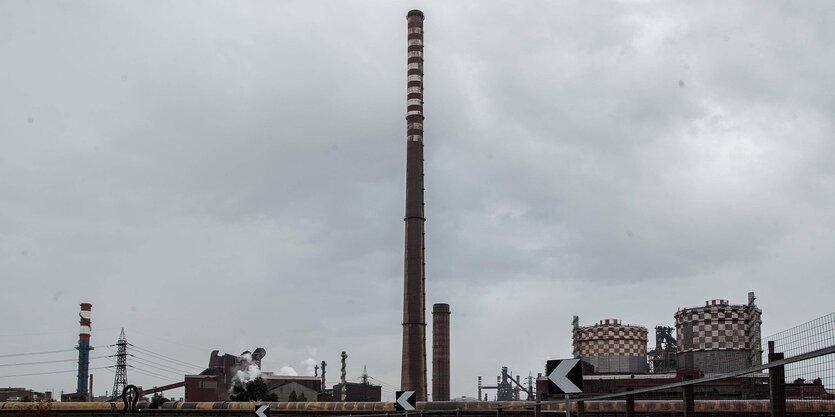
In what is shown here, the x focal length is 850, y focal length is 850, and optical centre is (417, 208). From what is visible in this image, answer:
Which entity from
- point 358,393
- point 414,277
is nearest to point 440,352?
point 414,277

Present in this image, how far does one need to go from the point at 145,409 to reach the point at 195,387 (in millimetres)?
48757

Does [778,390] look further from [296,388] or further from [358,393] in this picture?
[358,393]

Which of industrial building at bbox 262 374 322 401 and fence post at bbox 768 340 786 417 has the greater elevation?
fence post at bbox 768 340 786 417

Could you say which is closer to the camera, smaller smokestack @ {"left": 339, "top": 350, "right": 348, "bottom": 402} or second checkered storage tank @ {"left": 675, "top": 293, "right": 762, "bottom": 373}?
second checkered storage tank @ {"left": 675, "top": 293, "right": 762, "bottom": 373}

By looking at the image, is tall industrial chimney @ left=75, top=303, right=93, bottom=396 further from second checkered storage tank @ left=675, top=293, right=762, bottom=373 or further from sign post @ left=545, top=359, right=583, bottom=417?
sign post @ left=545, top=359, right=583, bottom=417

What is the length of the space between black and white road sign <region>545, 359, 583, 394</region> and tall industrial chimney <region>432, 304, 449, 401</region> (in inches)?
2414

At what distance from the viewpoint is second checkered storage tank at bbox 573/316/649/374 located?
73.8 meters

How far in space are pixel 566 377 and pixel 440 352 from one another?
2481 inches

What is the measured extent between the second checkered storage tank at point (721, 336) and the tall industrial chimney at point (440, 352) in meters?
19.1

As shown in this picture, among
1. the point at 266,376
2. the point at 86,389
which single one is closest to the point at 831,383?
the point at 266,376

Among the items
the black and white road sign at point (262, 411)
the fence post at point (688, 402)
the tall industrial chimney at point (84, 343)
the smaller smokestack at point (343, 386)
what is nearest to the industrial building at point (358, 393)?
the smaller smokestack at point (343, 386)

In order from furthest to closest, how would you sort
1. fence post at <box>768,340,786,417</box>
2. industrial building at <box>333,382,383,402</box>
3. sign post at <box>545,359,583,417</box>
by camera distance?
1. industrial building at <box>333,382,383,402</box>
2. sign post at <box>545,359,583,417</box>
3. fence post at <box>768,340,786,417</box>

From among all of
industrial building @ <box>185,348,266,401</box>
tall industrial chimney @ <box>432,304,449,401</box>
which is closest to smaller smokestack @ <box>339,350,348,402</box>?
industrial building @ <box>185,348,266,401</box>

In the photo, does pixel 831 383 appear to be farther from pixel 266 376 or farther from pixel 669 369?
pixel 266 376
